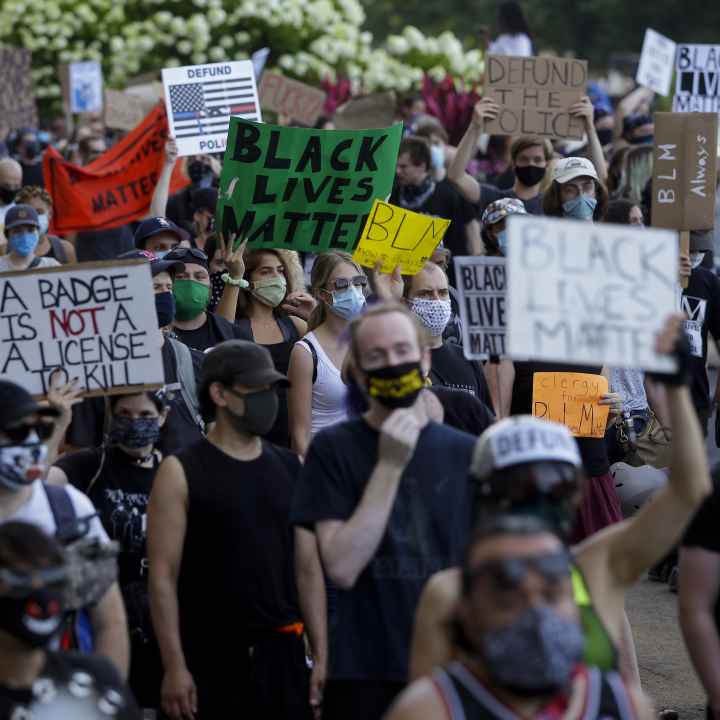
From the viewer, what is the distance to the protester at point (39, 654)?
3.96 m

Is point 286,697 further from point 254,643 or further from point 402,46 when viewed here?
point 402,46

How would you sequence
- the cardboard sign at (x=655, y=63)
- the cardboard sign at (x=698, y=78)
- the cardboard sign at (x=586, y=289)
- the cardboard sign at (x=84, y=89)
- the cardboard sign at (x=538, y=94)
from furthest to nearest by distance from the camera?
the cardboard sign at (x=84, y=89) < the cardboard sign at (x=655, y=63) < the cardboard sign at (x=698, y=78) < the cardboard sign at (x=538, y=94) < the cardboard sign at (x=586, y=289)

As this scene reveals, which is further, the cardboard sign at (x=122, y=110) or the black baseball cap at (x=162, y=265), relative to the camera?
the cardboard sign at (x=122, y=110)

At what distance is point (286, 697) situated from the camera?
5.77m

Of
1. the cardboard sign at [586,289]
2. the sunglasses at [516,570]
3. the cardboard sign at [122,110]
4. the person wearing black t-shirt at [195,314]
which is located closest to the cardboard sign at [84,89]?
the cardboard sign at [122,110]

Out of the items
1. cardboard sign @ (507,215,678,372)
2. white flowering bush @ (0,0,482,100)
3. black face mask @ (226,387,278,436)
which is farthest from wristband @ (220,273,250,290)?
white flowering bush @ (0,0,482,100)

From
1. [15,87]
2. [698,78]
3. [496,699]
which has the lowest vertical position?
Answer: [15,87]

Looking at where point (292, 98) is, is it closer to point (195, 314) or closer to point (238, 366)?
point (195, 314)

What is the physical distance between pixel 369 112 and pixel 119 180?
6.04 m

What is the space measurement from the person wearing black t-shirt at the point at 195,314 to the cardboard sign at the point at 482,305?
1.92 meters

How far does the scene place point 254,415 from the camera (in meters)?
5.77

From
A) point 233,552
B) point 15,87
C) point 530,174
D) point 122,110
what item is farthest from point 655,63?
point 233,552

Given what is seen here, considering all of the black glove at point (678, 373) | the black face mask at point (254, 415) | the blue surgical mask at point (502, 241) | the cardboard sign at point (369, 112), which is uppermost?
the black glove at point (678, 373)

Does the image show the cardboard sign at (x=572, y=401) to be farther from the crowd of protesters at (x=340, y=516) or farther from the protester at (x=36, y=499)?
the protester at (x=36, y=499)
